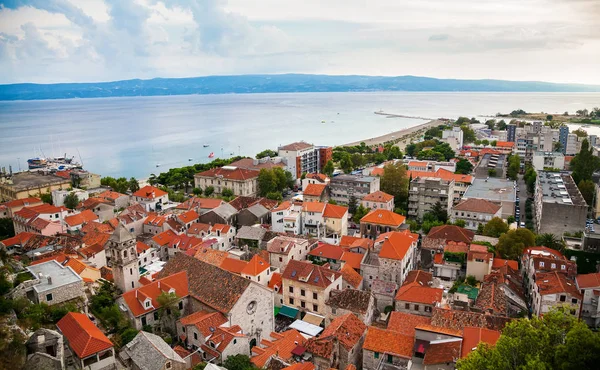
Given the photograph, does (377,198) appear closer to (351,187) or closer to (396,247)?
(351,187)

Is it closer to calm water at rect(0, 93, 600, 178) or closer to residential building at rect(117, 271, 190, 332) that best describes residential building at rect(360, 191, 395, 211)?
residential building at rect(117, 271, 190, 332)

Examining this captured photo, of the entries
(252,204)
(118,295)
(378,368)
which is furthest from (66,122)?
(378,368)

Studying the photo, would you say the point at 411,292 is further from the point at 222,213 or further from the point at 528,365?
the point at 222,213

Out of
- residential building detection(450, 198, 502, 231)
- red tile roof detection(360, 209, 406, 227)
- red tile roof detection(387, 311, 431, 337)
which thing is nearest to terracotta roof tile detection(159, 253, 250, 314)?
red tile roof detection(387, 311, 431, 337)

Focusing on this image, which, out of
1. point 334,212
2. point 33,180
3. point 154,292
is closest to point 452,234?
point 334,212

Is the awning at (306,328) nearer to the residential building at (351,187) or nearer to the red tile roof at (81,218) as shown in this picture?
the red tile roof at (81,218)
